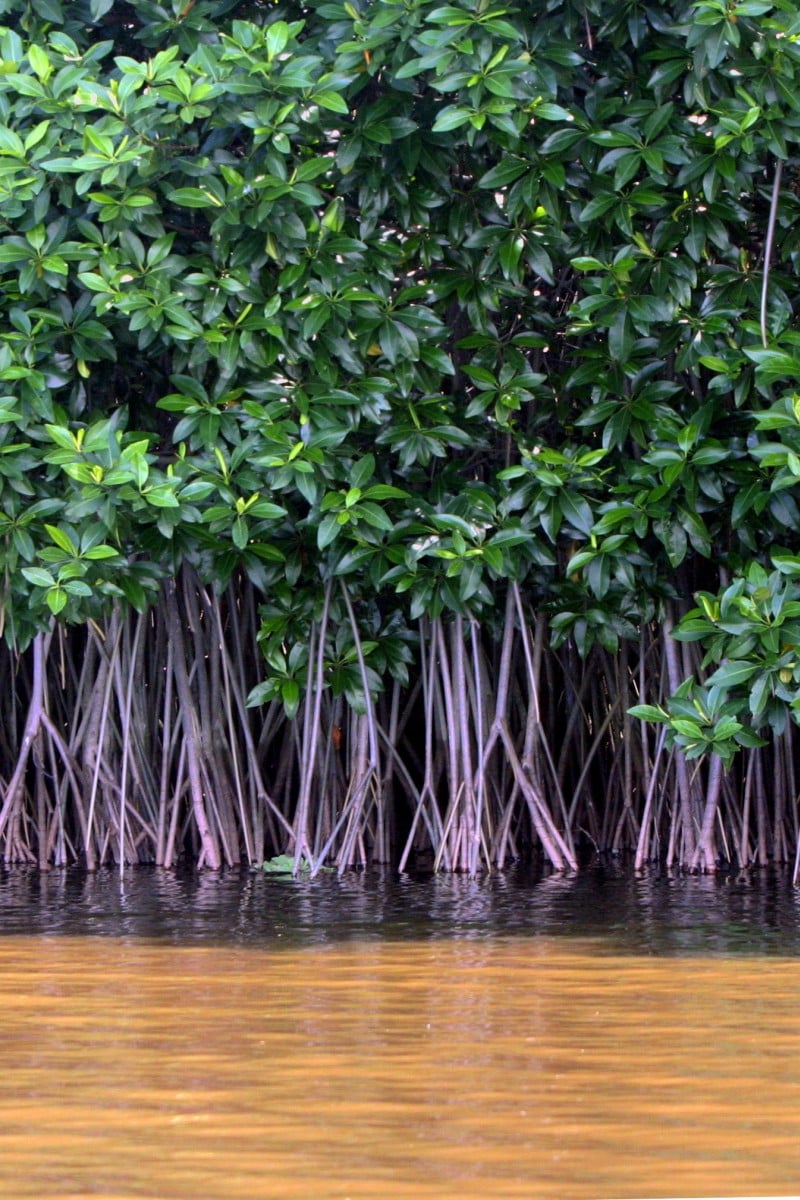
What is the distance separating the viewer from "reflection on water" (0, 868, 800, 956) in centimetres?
412

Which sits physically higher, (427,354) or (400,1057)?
(427,354)

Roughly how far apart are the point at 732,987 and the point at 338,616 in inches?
108

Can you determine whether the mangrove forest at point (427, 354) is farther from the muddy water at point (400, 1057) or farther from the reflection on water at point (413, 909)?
the muddy water at point (400, 1057)

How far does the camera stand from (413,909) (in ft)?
15.4

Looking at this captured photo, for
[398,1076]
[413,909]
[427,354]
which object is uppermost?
[427,354]

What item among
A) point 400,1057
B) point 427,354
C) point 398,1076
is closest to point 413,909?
point 427,354

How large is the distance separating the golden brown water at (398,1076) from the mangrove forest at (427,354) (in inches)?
69.4

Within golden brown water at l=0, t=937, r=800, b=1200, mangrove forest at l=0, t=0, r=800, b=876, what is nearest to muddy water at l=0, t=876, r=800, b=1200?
golden brown water at l=0, t=937, r=800, b=1200

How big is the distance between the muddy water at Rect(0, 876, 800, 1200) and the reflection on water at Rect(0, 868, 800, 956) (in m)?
0.02

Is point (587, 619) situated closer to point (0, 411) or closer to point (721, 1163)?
point (0, 411)

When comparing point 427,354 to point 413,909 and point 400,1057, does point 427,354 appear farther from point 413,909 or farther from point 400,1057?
point 400,1057

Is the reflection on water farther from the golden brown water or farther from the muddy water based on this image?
the golden brown water

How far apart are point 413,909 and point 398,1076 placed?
2.17 metres

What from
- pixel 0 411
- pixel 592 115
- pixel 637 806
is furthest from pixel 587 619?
pixel 0 411
